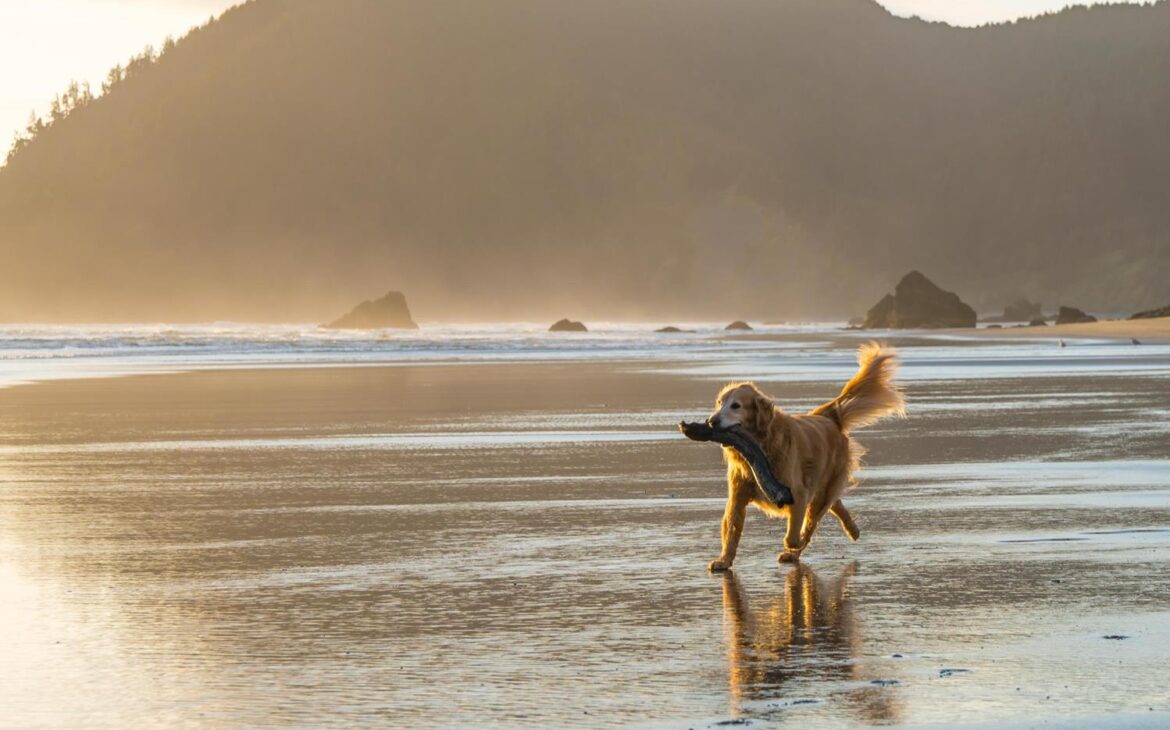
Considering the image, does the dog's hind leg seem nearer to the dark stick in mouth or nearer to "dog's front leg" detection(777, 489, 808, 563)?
"dog's front leg" detection(777, 489, 808, 563)

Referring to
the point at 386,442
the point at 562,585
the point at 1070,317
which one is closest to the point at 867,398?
the point at 562,585

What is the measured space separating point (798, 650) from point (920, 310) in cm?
8187

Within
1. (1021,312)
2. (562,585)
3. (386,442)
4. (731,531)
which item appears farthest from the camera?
(1021,312)

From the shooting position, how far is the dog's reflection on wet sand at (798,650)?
6086 mm

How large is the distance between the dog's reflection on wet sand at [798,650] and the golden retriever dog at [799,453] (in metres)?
0.40

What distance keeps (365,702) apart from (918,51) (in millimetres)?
189510

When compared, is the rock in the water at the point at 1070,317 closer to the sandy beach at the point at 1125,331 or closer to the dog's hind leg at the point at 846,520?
the sandy beach at the point at 1125,331

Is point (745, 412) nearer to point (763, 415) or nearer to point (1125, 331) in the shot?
point (763, 415)

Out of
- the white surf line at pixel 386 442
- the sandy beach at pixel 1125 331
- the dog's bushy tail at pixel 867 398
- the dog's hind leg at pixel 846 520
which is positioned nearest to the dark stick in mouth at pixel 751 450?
the dog's hind leg at pixel 846 520

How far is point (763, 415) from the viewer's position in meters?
9.09

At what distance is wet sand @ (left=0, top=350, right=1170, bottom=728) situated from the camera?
6.17 m

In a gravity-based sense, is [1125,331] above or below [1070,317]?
below

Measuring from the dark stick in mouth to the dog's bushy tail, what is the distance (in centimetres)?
121

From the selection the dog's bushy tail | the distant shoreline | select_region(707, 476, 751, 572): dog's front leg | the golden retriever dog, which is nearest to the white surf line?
the dog's bushy tail
